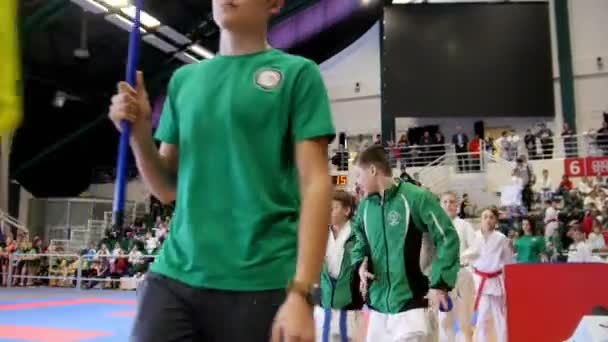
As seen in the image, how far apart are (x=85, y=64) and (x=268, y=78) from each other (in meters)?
21.3

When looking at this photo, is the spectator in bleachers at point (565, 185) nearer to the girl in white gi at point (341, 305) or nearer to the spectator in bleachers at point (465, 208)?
the spectator in bleachers at point (465, 208)

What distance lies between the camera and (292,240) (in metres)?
1.67

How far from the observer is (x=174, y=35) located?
21156 millimetres

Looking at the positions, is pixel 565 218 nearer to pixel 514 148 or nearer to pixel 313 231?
pixel 514 148

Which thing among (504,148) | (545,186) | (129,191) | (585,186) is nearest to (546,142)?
(504,148)

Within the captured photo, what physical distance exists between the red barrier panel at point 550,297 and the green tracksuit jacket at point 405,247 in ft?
5.30

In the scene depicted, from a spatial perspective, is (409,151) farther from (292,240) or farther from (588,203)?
(292,240)

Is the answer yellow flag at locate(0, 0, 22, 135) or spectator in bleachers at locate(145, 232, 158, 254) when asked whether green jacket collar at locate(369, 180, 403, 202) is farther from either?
spectator in bleachers at locate(145, 232, 158, 254)

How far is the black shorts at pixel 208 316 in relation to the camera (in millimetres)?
1586

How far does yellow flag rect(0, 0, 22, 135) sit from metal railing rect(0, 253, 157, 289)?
598 inches

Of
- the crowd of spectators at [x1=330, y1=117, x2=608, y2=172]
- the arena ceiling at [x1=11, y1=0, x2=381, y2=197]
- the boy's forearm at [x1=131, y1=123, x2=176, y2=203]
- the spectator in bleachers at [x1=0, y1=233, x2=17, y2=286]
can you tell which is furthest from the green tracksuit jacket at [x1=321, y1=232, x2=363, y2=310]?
the arena ceiling at [x1=11, y1=0, x2=381, y2=197]

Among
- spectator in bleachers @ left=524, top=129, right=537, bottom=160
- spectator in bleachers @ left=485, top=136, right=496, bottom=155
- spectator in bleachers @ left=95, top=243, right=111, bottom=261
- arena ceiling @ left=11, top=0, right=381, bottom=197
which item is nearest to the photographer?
spectator in bleachers @ left=95, top=243, right=111, bottom=261

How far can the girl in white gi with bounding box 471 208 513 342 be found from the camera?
703 centimetres

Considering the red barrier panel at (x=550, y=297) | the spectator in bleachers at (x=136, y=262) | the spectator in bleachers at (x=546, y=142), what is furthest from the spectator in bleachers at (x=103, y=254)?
the spectator in bleachers at (x=546, y=142)
